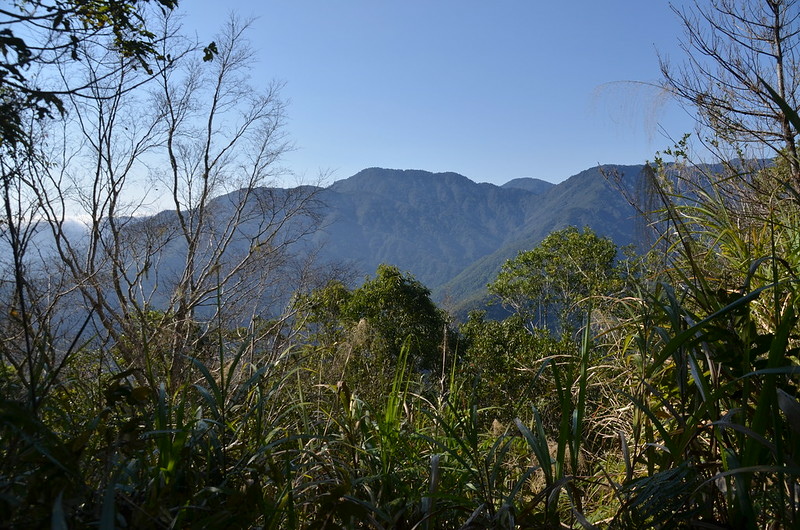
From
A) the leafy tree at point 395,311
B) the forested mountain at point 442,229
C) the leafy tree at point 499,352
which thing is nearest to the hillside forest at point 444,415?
the leafy tree at point 499,352

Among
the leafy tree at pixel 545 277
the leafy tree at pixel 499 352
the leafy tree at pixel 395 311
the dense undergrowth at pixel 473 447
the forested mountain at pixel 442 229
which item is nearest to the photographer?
the dense undergrowth at pixel 473 447

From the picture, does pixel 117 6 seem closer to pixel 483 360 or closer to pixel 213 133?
pixel 483 360

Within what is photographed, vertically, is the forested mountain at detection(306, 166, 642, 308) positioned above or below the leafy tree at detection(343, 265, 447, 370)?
above

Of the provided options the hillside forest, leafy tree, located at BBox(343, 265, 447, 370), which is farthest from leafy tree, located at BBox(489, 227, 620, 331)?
the hillside forest

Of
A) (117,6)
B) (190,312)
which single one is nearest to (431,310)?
(190,312)

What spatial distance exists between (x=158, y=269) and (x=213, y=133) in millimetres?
3141

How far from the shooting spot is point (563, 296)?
43.4ft

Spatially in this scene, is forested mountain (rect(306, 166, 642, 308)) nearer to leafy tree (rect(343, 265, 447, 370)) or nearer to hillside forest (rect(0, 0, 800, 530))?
leafy tree (rect(343, 265, 447, 370))

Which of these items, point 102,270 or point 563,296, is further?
point 563,296

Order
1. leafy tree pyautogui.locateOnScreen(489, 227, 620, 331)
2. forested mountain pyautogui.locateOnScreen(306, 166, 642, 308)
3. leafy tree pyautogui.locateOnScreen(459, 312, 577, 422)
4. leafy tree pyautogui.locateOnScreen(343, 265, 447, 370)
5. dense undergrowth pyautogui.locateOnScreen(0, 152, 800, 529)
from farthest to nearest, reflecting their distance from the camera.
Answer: forested mountain pyautogui.locateOnScreen(306, 166, 642, 308) < leafy tree pyautogui.locateOnScreen(489, 227, 620, 331) < leafy tree pyautogui.locateOnScreen(343, 265, 447, 370) < leafy tree pyautogui.locateOnScreen(459, 312, 577, 422) < dense undergrowth pyautogui.locateOnScreen(0, 152, 800, 529)

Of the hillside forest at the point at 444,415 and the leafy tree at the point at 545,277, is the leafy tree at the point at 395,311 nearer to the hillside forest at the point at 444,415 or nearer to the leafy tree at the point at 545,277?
the leafy tree at the point at 545,277

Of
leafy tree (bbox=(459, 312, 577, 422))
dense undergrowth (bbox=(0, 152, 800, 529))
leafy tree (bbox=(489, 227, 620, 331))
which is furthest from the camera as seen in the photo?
leafy tree (bbox=(489, 227, 620, 331))

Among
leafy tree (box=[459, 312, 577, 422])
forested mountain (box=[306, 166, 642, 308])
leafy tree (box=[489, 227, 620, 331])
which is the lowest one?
leafy tree (box=[459, 312, 577, 422])

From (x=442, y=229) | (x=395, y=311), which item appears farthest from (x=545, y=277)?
(x=442, y=229)
